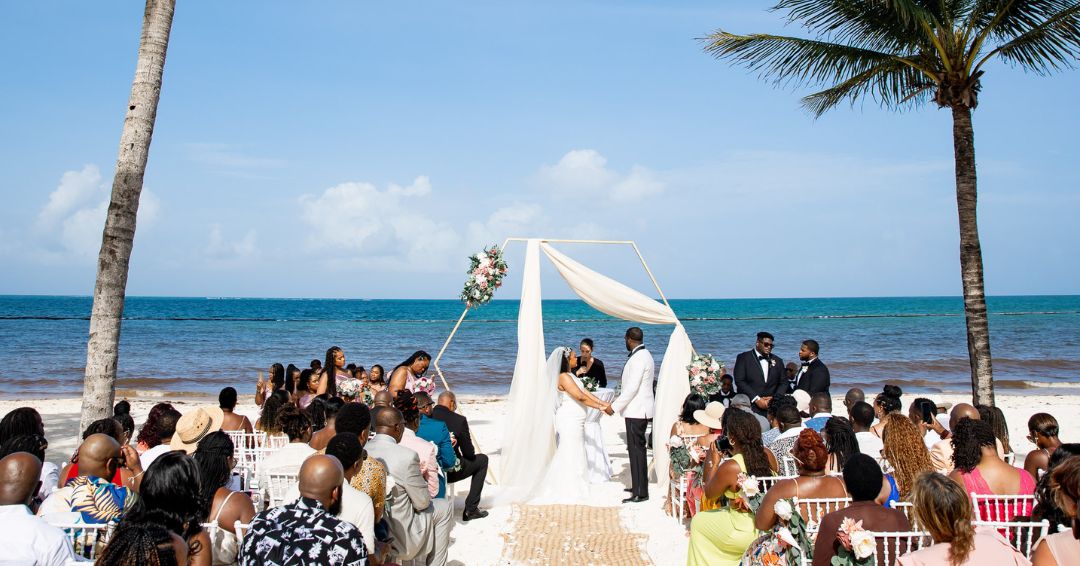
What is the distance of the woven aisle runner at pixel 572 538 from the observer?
636 centimetres

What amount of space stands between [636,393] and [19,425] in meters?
5.70

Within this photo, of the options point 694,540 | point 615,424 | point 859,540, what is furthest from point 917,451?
point 615,424

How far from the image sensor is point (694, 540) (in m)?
4.99

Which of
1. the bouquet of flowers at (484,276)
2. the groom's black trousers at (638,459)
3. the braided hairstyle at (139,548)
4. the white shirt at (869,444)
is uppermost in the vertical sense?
the bouquet of flowers at (484,276)

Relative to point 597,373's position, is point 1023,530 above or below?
below

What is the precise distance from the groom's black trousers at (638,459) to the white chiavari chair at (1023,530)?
414 cm

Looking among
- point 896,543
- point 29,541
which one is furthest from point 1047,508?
point 29,541

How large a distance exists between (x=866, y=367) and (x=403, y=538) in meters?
26.1

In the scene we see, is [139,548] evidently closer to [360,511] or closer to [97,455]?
[360,511]

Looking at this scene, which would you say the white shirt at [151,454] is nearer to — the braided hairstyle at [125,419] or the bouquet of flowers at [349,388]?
the braided hairstyle at [125,419]

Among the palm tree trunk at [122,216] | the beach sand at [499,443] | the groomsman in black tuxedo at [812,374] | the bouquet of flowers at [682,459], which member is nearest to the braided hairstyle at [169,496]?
the beach sand at [499,443]

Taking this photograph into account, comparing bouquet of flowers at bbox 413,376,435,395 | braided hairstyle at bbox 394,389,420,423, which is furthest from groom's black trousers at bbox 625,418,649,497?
braided hairstyle at bbox 394,389,420,423

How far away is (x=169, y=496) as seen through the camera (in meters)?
3.27

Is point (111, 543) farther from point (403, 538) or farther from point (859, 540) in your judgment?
point (859, 540)
